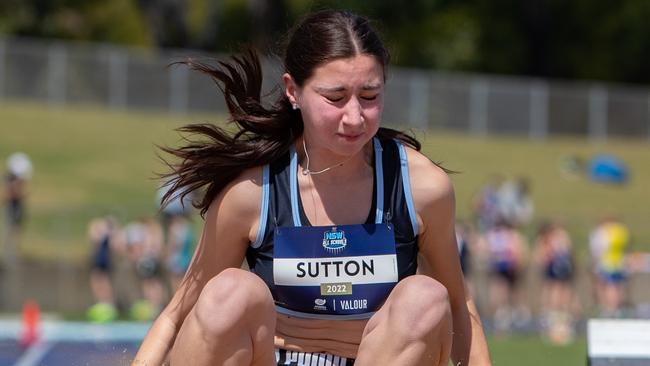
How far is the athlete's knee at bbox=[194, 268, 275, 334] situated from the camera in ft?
13.3

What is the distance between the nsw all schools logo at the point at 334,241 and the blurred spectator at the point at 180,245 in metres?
12.8

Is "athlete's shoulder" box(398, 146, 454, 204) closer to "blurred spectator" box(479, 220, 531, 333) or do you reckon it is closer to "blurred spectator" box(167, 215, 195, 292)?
"blurred spectator" box(167, 215, 195, 292)

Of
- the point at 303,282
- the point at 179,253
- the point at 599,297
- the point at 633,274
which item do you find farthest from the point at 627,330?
the point at 633,274

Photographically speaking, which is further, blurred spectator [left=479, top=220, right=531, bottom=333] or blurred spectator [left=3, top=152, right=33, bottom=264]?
blurred spectator [left=3, top=152, right=33, bottom=264]

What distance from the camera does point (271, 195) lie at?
4508 millimetres

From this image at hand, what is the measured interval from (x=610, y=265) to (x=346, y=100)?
14812 millimetres

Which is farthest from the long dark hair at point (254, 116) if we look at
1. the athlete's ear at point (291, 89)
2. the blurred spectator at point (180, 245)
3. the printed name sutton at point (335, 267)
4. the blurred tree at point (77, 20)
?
the blurred tree at point (77, 20)

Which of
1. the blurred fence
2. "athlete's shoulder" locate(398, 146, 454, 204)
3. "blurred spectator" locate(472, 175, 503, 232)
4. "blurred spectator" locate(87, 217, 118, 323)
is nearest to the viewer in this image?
"athlete's shoulder" locate(398, 146, 454, 204)

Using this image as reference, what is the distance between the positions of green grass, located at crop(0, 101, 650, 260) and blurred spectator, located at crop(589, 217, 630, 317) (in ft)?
10.9

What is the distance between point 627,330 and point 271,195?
61.7 inches

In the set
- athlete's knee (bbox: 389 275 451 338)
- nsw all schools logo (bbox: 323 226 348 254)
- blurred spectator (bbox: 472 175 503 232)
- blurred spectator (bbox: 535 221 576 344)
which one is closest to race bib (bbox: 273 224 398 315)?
nsw all schools logo (bbox: 323 226 348 254)

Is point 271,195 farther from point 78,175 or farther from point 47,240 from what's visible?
point 78,175

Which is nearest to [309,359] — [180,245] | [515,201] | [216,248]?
[216,248]

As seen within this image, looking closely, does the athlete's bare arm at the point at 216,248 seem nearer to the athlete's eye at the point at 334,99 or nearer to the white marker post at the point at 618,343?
the athlete's eye at the point at 334,99
